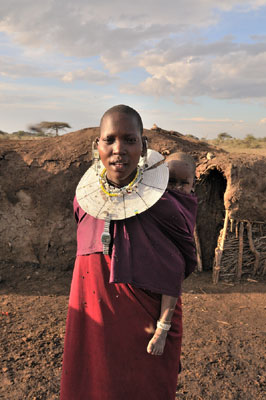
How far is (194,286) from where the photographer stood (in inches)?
234

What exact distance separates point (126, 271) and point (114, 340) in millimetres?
355

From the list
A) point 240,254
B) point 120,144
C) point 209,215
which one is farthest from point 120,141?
point 209,215

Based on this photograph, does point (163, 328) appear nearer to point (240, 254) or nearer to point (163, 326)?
point (163, 326)

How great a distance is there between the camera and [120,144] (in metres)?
1.47

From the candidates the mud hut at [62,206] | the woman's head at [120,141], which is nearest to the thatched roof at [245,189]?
the mud hut at [62,206]

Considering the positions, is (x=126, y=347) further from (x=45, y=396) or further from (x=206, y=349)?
(x=206, y=349)

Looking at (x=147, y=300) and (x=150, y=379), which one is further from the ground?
(x=147, y=300)

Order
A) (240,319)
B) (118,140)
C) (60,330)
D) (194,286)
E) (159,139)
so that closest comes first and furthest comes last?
(118,140) < (60,330) < (240,319) < (194,286) < (159,139)

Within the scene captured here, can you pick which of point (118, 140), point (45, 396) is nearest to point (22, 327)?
point (45, 396)

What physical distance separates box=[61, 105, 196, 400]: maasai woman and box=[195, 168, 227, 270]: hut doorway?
16.5 feet

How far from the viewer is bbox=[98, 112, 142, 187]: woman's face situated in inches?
57.5

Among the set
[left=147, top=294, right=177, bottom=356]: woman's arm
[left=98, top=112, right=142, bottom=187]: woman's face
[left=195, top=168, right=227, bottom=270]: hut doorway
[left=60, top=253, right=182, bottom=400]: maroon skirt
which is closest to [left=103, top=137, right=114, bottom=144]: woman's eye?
[left=98, top=112, right=142, bottom=187]: woman's face

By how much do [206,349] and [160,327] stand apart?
2.72 metres

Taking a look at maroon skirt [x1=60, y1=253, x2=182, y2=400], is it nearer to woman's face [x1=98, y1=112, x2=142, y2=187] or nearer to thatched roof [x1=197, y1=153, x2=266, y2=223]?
woman's face [x1=98, y1=112, x2=142, y2=187]
